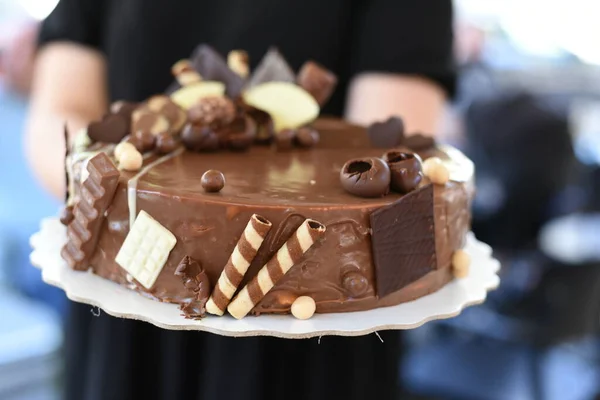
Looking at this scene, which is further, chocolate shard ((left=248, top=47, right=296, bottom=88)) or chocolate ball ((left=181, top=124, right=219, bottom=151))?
chocolate shard ((left=248, top=47, right=296, bottom=88))

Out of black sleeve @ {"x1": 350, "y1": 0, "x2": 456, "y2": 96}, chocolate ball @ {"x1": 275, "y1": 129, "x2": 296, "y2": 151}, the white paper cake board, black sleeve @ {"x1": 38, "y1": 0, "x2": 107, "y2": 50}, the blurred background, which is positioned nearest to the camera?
the white paper cake board

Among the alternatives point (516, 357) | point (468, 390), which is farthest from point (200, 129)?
point (516, 357)

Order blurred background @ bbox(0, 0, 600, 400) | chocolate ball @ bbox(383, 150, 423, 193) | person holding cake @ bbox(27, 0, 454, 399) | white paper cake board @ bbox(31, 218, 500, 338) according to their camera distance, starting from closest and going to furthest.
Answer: white paper cake board @ bbox(31, 218, 500, 338)
chocolate ball @ bbox(383, 150, 423, 193)
person holding cake @ bbox(27, 0, 454, 399)
blurred background @ bbox(0, 0, 600, 400)

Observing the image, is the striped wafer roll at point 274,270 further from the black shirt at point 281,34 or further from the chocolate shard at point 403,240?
the black shirt at point 281,34

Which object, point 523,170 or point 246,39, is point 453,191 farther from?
point 523,170

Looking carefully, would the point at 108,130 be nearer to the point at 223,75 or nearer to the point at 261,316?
the point at 223,75

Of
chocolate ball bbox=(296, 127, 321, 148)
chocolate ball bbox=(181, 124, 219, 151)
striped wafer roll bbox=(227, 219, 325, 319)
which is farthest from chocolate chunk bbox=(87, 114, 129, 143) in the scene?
striped wafer roll bbox=(227, 219, 325, 319)

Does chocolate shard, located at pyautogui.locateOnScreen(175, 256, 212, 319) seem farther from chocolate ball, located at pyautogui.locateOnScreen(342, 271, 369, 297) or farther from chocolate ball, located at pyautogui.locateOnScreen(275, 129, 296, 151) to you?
chocolate ball, located at pyautogui.locateOnScreen(275, 129, 296, 151)
